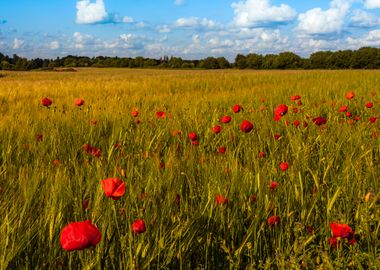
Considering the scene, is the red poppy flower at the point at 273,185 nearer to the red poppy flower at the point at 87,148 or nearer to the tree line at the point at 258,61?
the red poppy flower at the point at 87,148

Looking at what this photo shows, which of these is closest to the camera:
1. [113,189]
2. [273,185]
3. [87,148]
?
[113,189]

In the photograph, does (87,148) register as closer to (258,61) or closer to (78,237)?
(78,237)

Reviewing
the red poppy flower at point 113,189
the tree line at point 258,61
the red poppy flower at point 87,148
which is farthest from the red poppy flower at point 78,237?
the tree line at point 258,61

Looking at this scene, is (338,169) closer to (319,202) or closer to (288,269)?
(319,202)

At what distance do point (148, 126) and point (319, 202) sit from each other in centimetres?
187

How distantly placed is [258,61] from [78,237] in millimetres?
63016

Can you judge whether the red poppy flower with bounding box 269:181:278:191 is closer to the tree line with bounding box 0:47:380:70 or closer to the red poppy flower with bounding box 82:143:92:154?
the red poppy flower with bounding box 82:143:92:154

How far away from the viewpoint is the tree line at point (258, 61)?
55969 millimetres

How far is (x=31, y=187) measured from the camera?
1.43 metres

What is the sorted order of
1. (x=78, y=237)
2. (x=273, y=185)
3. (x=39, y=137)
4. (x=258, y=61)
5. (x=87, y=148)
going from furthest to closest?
(x=258, y=61), (x=39, y=137), (x=87, y=148), (x=273, y=185), (x=78, y=237)

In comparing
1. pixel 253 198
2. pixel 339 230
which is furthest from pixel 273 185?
pixel 339 230

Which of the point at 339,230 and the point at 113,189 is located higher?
the point at 113,189

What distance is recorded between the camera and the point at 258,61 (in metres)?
61.6

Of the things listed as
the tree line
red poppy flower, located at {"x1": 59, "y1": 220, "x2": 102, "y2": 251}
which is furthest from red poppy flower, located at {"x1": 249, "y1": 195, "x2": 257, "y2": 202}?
the tree line
